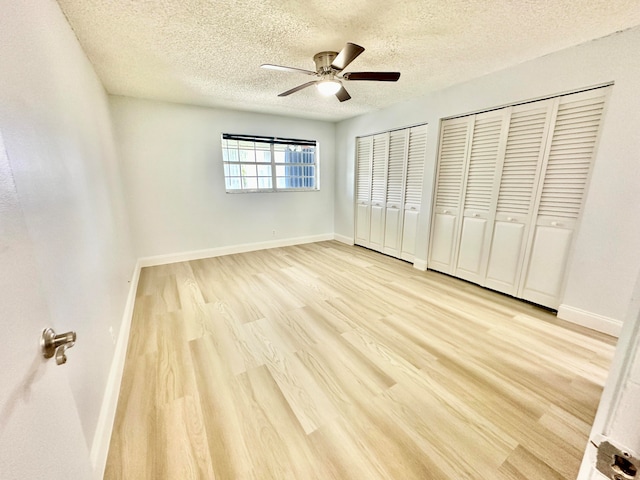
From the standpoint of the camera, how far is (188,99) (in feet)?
11.4

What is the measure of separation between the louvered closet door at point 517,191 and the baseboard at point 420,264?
831 mm

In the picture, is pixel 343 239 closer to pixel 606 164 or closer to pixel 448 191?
pixel 448 191

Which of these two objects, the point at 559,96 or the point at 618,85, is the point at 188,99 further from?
the point at 618,85

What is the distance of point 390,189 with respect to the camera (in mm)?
4137

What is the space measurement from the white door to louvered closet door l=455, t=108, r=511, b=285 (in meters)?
3.48

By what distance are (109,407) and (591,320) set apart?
3625mm

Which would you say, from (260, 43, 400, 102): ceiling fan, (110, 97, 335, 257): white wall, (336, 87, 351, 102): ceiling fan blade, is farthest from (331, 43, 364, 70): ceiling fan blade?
(110, 97, 335, 257): white wall

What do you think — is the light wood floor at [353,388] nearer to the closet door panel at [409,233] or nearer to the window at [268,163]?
the closet door panel at [409,233]

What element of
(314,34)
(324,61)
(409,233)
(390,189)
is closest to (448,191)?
(409,233)

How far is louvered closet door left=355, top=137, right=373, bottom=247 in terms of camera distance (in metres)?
4.49

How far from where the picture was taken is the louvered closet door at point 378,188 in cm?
416

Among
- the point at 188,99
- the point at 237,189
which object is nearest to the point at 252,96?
the point at 188,99

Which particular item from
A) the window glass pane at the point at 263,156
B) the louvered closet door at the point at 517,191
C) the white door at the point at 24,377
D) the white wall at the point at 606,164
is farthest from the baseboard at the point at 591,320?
the window glass pane at the point at 263,156

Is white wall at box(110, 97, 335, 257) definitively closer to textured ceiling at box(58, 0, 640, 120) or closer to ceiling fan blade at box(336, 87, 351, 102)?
textured ceiling at box(58, 0, 640, 120)
